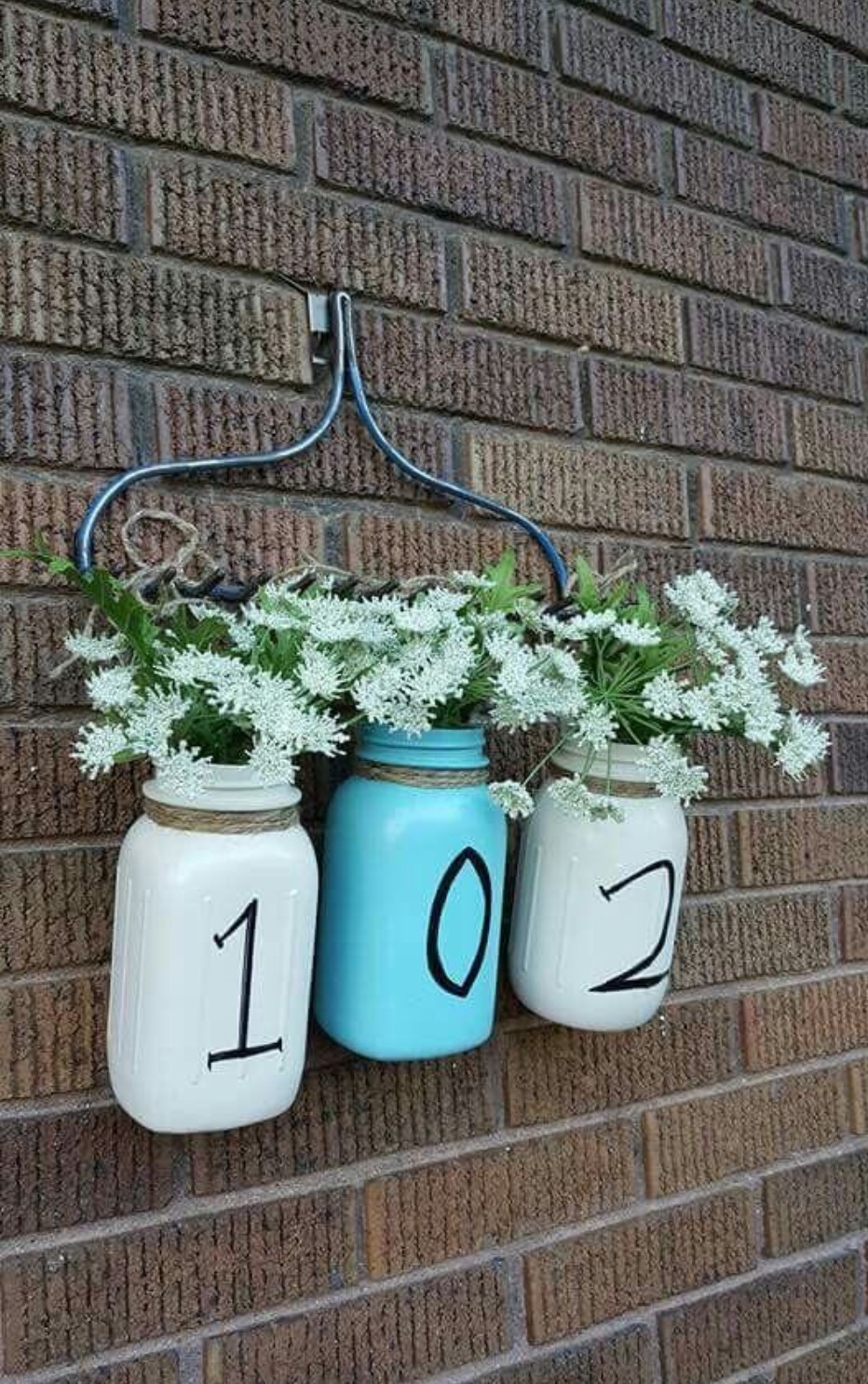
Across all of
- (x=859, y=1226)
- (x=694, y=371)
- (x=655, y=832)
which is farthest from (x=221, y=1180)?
(x=694, y=371)

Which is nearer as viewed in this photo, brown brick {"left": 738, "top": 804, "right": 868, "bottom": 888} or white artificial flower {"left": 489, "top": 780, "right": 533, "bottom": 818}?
white artificial flower {"left": 489, "top": 780, "right": 533, "bottom": 818}

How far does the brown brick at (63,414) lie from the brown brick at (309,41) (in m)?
0.30

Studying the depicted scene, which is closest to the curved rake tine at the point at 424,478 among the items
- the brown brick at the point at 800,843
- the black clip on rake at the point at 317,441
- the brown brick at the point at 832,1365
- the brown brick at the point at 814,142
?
the black clip on rake at the point at 317,441

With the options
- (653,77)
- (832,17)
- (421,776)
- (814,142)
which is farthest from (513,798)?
(832,17)

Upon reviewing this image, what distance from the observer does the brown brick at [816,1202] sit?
3.86ft

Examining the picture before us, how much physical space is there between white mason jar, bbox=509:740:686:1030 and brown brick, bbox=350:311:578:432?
35 centimetres

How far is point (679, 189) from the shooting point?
3.94 ft

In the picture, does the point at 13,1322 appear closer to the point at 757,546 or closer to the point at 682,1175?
the point at 682,1175

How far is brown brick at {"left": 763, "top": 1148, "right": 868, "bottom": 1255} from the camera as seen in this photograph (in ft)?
3.86

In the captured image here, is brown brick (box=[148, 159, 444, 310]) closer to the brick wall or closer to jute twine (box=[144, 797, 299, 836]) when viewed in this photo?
the brick wall

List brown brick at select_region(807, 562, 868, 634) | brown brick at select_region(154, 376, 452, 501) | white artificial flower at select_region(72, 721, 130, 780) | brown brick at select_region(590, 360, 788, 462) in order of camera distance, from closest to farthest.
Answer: white artificial flower at select_region(72, 721, 130, 780)
brown brick at select_region(154, 376, 452, 501)
brown brick at select_region(590, 360, 788, 462)
brown brick at select_region(807, 562, 868, 634)

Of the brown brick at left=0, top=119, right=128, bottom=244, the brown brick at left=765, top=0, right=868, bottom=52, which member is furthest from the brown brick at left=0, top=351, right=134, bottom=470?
the brown brick at left=765, top=0, right=868, bottom=52

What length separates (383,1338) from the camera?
957 millimetres

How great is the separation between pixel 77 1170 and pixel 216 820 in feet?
1.06
